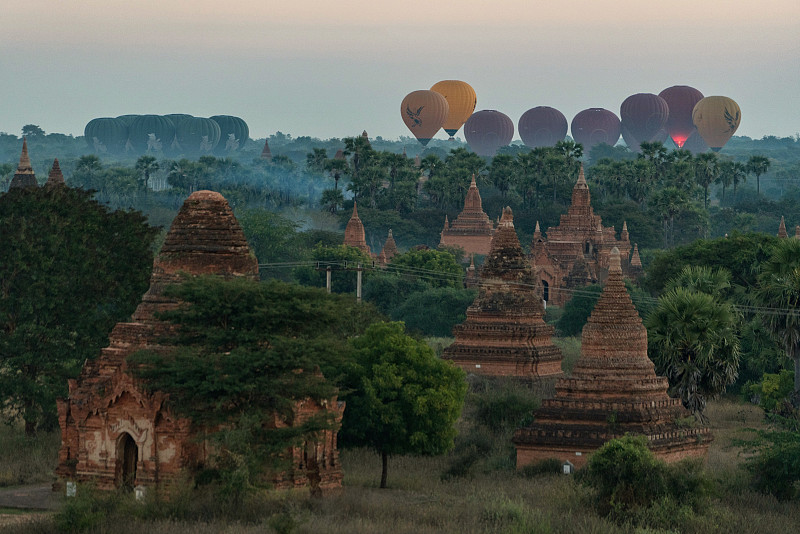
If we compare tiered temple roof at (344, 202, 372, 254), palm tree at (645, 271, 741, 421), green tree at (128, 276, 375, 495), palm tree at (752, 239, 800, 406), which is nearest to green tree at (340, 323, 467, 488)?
green tree at (128, 276, 375, 495)

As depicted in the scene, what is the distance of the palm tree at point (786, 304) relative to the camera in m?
50.2

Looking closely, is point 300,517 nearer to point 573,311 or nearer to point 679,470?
point 679,470

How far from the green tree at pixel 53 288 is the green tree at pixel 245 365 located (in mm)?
12919

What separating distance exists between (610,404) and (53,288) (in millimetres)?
16556

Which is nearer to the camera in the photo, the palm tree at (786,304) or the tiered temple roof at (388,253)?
the palm tree at (786,304)

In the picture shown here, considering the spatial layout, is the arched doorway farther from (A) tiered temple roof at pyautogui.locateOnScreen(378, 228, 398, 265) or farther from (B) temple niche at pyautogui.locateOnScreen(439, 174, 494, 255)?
(B) temple niche at pyautogui.locateOnScreen(439, 174, 494, 255)

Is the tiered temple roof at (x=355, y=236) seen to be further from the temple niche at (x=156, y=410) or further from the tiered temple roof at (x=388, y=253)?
the temple niche at (x=156, y=410)

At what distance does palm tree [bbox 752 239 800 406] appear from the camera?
50.2 meters

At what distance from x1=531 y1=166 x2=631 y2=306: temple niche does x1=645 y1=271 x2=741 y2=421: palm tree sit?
5183cm

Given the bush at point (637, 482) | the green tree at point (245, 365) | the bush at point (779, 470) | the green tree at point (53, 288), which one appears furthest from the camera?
the green tree at point (53, 288)

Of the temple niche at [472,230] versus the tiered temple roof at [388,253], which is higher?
the temple niche at [472,230]

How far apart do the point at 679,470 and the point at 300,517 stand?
9.21m

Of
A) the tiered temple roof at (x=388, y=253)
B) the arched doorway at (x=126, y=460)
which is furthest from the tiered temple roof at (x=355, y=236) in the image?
the arched doorway at (x=126, y=460)

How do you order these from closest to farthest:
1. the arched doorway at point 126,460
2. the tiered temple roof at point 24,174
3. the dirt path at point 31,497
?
the dirt path at point 31,497
the arched doorway at point 126,460
the tiered temple roof at point 24,174
